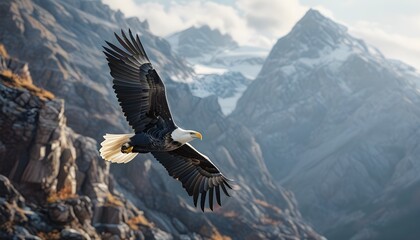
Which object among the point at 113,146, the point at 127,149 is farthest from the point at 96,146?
the point at 127,149

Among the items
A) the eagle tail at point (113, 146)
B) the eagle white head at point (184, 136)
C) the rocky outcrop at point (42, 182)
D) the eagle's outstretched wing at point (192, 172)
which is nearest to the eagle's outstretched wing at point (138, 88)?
the eagle tail at point (113, 146)

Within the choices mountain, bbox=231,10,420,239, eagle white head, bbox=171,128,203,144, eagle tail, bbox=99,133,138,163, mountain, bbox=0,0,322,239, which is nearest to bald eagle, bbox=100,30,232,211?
eagle tail, bbox=99,133,138,163

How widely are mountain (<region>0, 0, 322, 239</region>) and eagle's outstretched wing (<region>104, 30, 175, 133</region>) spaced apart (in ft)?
54.4

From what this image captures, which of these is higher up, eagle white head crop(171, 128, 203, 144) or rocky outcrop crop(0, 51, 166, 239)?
eagle white head crop(171, 128, 203, 144)

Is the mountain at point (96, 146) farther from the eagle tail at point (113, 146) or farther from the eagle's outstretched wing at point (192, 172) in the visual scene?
the eagle tail at point (113, 146)

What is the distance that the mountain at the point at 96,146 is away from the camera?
38781mm

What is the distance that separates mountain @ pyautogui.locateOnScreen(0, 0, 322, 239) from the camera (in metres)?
38.8

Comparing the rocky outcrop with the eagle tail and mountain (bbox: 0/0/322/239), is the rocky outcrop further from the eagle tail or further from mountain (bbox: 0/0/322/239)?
the eagle tail

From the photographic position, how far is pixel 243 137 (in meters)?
137

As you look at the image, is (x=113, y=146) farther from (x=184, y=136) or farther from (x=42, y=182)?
(x=42, y=182)

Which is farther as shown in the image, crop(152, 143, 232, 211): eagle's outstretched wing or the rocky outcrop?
the rocky outcrop

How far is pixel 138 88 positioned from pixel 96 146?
117ft

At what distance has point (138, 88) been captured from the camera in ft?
53.1

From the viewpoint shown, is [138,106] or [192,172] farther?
[192,172]
